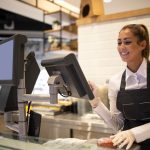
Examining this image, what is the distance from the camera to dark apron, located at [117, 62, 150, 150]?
1502 millimetres

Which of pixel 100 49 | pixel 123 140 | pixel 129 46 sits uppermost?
pixel 100 49

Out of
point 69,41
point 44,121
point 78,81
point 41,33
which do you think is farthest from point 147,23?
point 41,33

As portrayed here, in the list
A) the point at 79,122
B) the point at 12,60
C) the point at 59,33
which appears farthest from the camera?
the point at 59,33

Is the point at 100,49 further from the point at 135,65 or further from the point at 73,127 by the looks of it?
the point at 135,65

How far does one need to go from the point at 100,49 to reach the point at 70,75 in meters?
2.03

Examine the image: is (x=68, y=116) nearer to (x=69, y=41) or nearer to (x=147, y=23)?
(x=147, y=23)

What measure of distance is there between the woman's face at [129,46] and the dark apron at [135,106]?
110mm

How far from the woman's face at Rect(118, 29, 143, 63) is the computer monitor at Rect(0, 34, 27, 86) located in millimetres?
698

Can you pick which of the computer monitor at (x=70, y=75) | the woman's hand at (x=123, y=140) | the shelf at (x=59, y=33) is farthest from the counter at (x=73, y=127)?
the shelf at (x=59, y=33)

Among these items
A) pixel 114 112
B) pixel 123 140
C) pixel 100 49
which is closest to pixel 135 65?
pixel 114 112

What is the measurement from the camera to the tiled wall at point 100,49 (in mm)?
2857

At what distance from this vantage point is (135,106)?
1530 mm

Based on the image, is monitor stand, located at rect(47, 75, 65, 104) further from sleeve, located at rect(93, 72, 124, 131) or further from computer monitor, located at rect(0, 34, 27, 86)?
sleeve, located at rect(93, 72, 124, 131)

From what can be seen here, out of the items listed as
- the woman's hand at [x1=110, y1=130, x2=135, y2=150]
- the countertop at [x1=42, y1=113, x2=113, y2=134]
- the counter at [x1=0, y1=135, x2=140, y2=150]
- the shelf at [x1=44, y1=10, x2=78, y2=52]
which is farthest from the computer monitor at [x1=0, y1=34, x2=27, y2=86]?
the shelf at [x1=44, y1=10, x2=78, y2=52]
